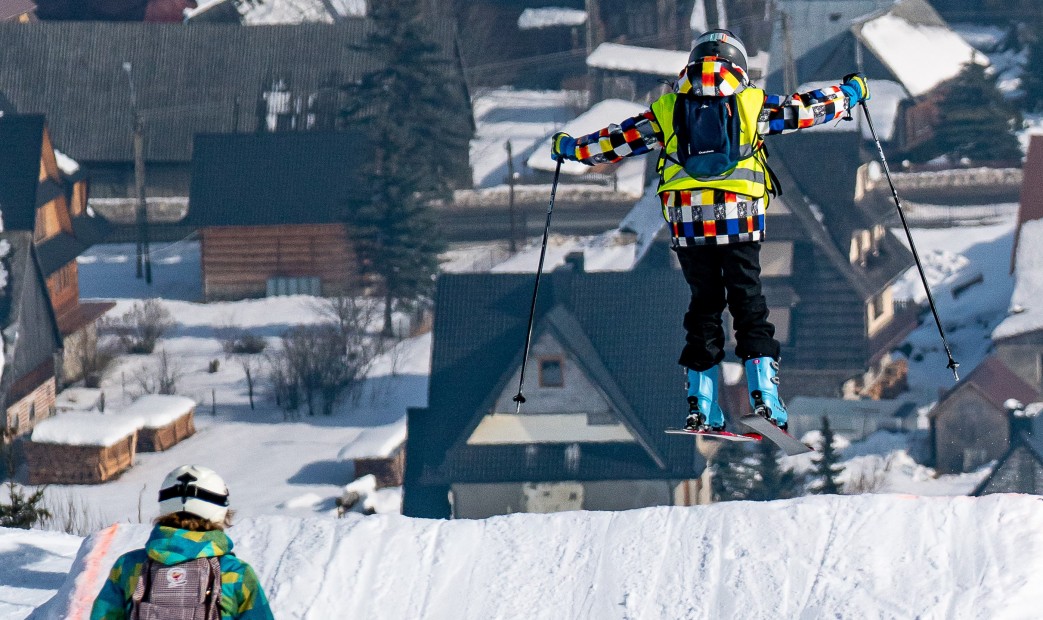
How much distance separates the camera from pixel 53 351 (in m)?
41.8

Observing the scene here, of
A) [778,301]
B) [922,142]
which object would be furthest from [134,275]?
[922,142]

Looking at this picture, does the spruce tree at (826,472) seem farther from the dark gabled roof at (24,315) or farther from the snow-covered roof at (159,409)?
the dark gabled roof at (24,315)

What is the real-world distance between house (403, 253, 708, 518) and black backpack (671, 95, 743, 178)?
1751 centimetres

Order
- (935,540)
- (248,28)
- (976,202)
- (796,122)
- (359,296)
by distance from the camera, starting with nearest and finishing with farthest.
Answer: (796,122) < (935,540) < (359,296) < (976,202) < (248,28)

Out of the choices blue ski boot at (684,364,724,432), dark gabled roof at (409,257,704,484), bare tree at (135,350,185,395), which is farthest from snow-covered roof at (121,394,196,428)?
blue ski boot at (684,364,724,432)

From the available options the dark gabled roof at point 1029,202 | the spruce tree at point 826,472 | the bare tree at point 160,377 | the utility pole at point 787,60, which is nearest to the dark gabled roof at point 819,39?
the utility pole at point 787,60

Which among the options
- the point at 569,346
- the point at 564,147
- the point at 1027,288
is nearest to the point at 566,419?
the point at 569,346

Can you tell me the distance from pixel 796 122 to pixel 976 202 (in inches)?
1824

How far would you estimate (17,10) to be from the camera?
70812 millimetres

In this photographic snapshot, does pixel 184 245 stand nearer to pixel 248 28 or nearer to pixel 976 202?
pixel 248 28

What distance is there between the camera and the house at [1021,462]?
2882 centimetres

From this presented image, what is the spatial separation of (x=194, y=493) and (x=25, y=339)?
3463cm

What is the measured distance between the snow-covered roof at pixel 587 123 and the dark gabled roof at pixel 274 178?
221 inches

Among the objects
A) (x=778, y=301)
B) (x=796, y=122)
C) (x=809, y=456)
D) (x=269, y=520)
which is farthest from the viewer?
(x=778, y=301)
